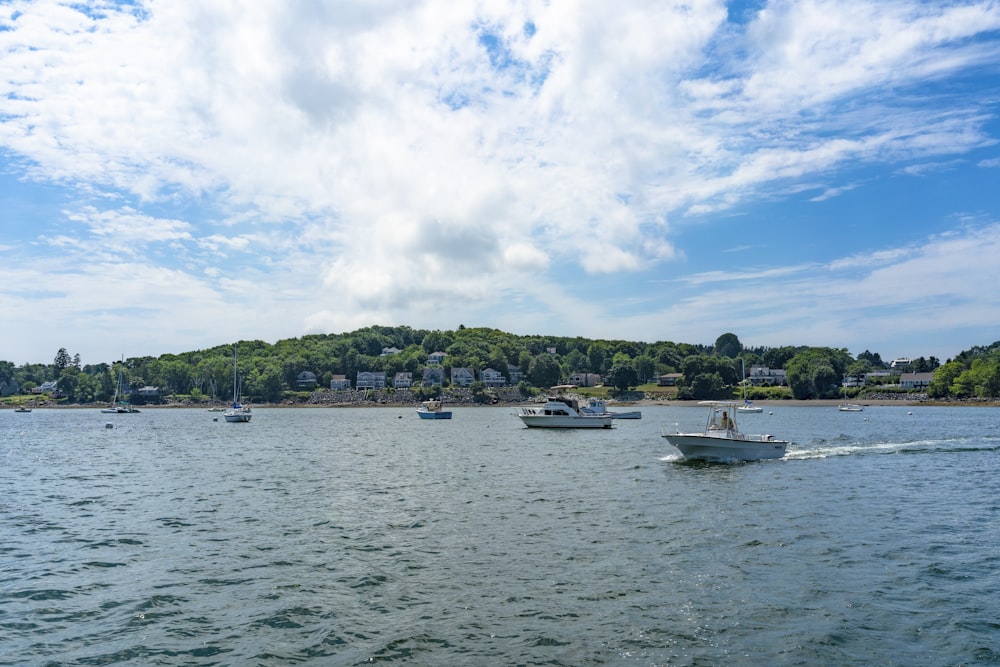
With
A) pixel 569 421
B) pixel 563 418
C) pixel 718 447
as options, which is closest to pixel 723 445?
pixel 718 447

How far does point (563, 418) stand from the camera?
92750 millimetres

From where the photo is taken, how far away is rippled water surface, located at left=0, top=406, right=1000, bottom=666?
1509cm

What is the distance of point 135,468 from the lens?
51.4 metres

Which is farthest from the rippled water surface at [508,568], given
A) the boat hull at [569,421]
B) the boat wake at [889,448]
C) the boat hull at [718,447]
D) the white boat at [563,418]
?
the white boat at [563,418]

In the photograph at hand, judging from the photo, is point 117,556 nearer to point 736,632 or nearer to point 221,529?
point 221,529

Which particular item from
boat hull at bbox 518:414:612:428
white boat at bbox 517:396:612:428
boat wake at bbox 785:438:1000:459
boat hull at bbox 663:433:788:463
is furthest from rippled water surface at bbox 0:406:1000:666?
white boat at bbox 517:396:612:428

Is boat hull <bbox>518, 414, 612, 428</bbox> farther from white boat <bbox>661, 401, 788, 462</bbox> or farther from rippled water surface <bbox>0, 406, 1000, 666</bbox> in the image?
rippled water surface <bbox>0, 406, 1000, 666</bbox>

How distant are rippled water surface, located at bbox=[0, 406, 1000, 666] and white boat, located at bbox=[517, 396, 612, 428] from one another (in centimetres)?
4653

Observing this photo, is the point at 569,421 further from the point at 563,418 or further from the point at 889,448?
the point at 889,448

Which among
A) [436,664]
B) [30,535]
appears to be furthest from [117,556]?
[436,664]

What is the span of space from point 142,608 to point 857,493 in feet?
106

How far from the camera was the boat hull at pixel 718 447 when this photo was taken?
48562mm

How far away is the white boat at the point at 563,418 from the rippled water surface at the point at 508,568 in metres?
46.5

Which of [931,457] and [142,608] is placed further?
[931,457]
